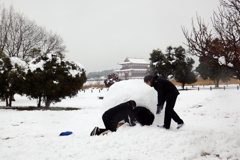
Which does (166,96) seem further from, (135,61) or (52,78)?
(135,61)

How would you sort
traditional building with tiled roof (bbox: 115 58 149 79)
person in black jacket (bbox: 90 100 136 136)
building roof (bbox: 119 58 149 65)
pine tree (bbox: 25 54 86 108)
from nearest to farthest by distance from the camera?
1. person in black jacket (bbox: 90 100 136 136)
2. pine tree (bbox: 25 54 86 108)
3. traditional building with tiled roof (bbox: 115 58 149 79)
4. building roof (bbox: 119 58 149 65)

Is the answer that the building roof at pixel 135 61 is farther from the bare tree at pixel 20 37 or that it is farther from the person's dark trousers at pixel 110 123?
the person's dark trousers at pixel 110 123

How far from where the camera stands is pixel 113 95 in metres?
5.84

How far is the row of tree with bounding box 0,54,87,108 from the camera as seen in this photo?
1355 centimetres

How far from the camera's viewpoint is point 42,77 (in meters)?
13.5

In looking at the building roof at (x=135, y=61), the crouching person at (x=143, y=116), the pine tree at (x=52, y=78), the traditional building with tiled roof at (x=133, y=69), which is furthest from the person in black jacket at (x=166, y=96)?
the building roof at (x=135, y=61)

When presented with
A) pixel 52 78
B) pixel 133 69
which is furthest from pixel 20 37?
pixel 133 69

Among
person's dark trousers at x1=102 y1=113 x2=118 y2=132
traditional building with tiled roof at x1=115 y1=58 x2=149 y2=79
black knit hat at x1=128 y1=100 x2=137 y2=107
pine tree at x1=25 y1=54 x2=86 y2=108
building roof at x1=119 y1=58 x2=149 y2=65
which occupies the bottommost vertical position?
person's dark trousers at x1=102 y1=113 x2=118 y2=132

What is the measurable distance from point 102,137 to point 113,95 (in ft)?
4.80

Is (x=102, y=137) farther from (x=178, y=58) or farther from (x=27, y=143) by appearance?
(x=178, y=58)

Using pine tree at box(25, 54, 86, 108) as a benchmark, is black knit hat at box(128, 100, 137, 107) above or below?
below

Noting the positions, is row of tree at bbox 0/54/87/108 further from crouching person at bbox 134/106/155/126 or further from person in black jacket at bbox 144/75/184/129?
person in black jacket at bbox 144/75/184/129

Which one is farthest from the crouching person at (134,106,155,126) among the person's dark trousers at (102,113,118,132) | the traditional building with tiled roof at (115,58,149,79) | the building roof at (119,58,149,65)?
the building roof at (119,58,149,65)

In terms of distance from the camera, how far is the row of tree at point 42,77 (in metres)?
13.6
